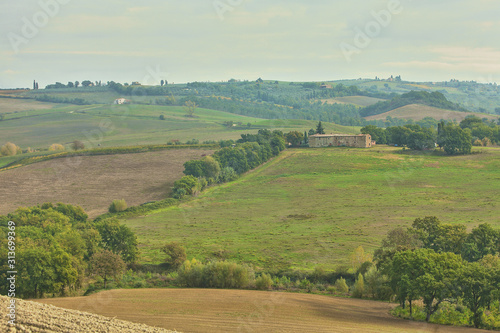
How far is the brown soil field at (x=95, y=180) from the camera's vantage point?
297 feet

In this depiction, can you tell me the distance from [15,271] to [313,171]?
71.4 m

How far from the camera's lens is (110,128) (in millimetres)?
174000

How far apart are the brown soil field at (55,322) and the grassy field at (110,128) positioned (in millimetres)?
114419

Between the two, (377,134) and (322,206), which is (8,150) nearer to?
(322,206)

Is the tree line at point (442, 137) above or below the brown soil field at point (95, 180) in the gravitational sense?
above

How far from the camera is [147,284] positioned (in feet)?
158

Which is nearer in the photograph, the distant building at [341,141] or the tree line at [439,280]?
the tree line at [439,280]

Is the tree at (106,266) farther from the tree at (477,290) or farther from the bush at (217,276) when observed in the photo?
the tree at (477,290)

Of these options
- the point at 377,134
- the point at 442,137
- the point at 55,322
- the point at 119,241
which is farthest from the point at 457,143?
the point at 55,322

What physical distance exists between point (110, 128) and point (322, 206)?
4380 inches

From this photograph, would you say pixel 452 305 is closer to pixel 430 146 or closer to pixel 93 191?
pixel 93 191

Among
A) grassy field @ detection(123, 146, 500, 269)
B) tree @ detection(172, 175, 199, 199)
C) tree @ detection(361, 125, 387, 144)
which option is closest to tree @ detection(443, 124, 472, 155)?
grassy field @ detection(123, 146, 500, 269)

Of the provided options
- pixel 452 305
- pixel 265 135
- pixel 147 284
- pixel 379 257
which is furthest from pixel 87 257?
pixel 265 135

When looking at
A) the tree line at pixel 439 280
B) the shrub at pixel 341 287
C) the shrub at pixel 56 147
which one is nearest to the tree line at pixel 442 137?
the tree line at pixel 439 280
